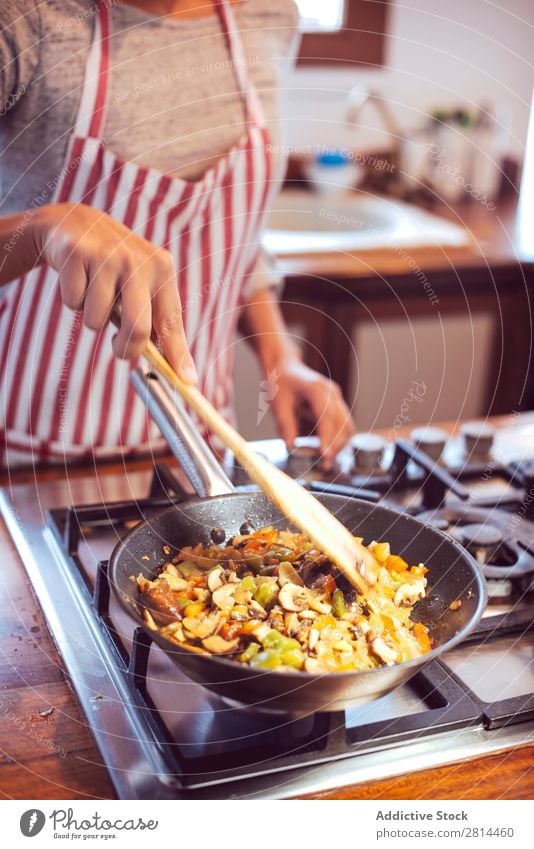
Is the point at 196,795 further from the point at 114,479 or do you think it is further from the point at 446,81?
the point at 446,81

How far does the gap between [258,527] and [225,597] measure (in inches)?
4.7

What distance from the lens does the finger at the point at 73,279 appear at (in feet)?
2.29

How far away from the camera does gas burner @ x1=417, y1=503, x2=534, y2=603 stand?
30.8 inches

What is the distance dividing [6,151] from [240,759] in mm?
714

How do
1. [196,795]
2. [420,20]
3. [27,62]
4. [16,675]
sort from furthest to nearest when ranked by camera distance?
[420,20]
[27,62]
[16,675]
[196,795]

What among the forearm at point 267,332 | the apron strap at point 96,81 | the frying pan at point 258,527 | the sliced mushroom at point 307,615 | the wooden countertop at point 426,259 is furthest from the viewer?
the wooden countertop at point 426,259

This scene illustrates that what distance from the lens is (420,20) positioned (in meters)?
2.19

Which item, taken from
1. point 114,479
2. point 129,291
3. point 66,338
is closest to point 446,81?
point 66,338

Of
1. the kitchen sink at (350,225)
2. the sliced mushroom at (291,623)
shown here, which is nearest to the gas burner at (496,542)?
the sliced mushroom at (291,623)

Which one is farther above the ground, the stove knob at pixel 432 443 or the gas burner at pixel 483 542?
the stove knob at pixel 432 443

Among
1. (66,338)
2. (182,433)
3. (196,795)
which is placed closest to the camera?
(196,795)

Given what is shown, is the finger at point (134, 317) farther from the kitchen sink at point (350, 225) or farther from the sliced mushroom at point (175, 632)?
the kitchen sink at point (350, 225)

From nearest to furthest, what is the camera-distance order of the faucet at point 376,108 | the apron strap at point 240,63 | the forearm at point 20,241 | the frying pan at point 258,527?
1. the frying pan at point 258,527
2. the forearm at point 20,241
3. the apron strap at point 240,63
4. the faucet at point 376,108

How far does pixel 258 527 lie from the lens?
0.78 metres
